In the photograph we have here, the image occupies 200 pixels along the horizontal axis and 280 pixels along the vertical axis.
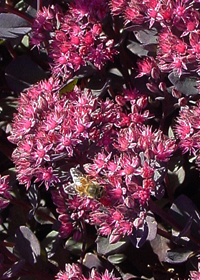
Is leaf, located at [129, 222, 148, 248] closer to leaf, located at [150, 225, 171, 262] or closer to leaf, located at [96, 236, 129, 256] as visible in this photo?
leaf, located at [96, 236, 129, 256]

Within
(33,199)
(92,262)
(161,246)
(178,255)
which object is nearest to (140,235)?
(178,255)

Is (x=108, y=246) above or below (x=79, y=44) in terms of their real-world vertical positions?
below

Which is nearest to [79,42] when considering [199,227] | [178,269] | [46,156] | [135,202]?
[46,156]

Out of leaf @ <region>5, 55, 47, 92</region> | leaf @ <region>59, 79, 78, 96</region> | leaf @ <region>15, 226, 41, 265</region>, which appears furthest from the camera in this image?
leaf @ <region>5, 55, 47, 92</region>

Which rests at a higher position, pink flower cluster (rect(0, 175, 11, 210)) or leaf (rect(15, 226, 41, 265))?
pink flower cluster (rect(0, 175, 11, 210))

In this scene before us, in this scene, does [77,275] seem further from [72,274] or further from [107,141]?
[107,141]

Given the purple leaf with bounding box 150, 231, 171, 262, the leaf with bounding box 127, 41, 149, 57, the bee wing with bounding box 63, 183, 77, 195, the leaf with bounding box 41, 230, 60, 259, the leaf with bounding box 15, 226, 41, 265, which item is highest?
the leaf with bounding box 127, 41, 149, 57

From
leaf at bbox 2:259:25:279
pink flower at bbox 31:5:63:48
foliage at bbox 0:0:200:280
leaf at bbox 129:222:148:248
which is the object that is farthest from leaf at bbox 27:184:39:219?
pink flower at bbox 31:5:63:48
